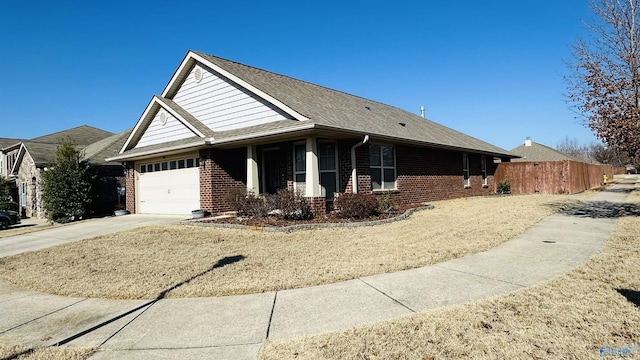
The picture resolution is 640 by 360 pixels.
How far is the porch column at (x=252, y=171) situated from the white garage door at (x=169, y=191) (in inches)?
97.0

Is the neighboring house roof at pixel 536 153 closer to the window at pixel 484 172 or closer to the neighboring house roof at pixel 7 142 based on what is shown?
the window at pixel 484 172

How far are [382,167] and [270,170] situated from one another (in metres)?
4.40

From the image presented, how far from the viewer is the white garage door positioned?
46.1 ft

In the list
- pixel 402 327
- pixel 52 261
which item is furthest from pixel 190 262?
pixel 402 327

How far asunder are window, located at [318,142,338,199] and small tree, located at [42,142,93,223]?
38.0 feet

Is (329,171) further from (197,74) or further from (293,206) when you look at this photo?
(197,74)

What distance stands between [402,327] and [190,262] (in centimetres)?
456

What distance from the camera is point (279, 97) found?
38.7 feet

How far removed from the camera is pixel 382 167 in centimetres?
1399

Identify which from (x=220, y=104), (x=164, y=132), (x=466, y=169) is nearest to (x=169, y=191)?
(x=164, y=132)

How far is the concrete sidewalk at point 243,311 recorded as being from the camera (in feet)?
11.9

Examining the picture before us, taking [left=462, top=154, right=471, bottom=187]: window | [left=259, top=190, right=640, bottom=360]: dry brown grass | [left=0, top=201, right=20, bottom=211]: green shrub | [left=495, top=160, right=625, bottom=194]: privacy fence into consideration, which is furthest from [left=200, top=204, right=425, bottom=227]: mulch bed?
[left=0, top=201, right=20, bottom=211]: green shrub

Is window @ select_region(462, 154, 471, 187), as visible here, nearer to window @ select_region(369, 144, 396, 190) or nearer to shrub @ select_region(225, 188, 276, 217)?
window @ select_region(369, 144, 396, 190)

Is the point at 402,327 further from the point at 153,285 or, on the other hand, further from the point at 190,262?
the point at 190,262
